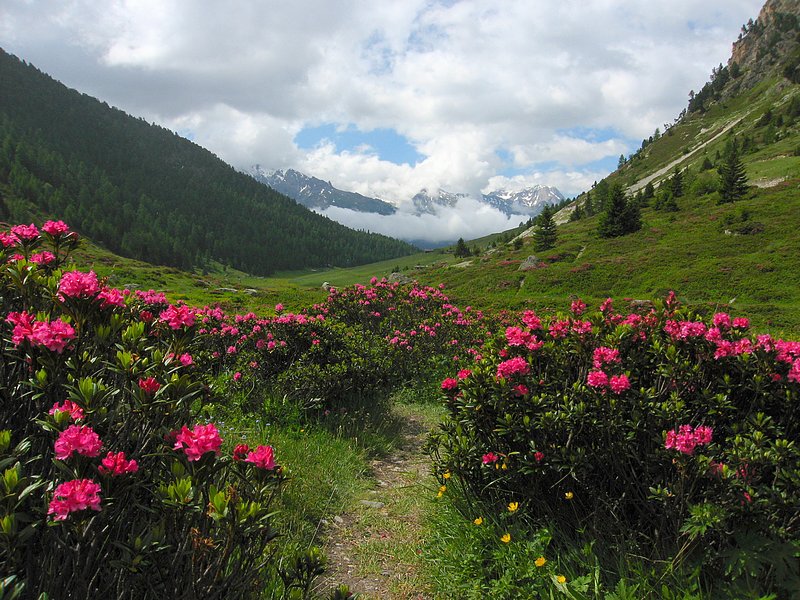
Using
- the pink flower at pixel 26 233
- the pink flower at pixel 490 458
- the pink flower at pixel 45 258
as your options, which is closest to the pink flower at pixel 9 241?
the pink flower at pixel 26 233

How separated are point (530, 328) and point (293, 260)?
173 m

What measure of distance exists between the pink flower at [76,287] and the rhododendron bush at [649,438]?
306cm

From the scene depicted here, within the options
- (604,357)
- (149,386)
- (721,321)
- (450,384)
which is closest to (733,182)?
(721,321)

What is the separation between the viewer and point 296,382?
265 inches

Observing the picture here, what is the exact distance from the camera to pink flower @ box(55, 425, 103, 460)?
5.44ft

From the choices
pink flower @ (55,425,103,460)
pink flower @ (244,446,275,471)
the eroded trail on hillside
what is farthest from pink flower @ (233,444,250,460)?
the eroded trail on hillside

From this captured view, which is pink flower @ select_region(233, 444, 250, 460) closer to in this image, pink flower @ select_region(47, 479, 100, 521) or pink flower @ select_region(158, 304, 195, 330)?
pink flower @ select_region(47, 479, 100, 521)

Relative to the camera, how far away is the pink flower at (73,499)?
1526mm

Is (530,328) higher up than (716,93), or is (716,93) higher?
(716,93)

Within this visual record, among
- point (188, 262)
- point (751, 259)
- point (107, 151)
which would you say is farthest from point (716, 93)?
point (107, 151)

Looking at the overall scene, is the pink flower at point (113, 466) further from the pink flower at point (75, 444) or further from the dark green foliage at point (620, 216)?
the dark green foliage at point (620, 216)

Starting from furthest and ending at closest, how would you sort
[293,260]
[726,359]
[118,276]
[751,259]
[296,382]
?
1. [293,260]
2. [118,276]
3. [751,259]
4. [296,382]
5. [726,359]

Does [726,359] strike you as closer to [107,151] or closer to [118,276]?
[118,276]

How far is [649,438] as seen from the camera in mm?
3191
